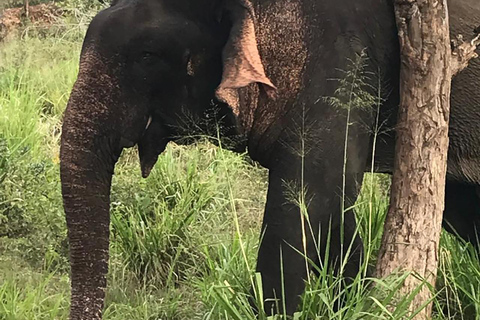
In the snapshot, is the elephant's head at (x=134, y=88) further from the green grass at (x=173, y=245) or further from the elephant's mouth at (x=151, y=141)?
the green grass at (x=173, y=245)

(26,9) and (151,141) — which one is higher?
(26,9)

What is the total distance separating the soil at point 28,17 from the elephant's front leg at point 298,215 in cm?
1091

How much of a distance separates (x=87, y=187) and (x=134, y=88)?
38 cm

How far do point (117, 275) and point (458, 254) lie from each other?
1.69m

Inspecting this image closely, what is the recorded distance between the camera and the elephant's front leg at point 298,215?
9.29 feet

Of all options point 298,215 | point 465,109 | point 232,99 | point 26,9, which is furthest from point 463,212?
point 26,9

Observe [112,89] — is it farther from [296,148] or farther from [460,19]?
[460,19]

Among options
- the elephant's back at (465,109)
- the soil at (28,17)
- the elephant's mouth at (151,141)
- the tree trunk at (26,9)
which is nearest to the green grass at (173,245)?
the elephant's mouth at (151,141)

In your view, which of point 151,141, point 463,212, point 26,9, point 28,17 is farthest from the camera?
point 26,9

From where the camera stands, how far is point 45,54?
396 inches

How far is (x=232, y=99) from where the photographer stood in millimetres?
2770

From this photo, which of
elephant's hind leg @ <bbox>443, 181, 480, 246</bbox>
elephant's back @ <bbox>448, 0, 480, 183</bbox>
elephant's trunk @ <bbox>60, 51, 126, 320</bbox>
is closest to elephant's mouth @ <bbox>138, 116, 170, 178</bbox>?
elephant's trunk @ <bbox>60, 51, 126, 320</bbox>

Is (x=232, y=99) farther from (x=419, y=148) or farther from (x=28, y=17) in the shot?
(x=28, y=17)

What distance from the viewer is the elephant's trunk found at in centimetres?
276
